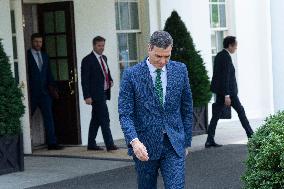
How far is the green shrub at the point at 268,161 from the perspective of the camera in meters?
6.17

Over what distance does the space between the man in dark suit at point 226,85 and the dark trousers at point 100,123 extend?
1712mm

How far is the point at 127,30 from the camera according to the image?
14.2 meters

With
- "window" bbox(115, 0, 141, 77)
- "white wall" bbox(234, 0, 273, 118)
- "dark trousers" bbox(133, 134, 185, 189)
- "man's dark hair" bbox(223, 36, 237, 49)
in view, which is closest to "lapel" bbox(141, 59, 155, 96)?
"dark trousers" bbox(133, 134, 185, 189)

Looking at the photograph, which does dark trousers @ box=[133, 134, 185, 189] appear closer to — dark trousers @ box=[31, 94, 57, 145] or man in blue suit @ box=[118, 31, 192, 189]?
man in blue suit @ box=[118, 31, 192, 189]

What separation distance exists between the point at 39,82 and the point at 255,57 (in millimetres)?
6253

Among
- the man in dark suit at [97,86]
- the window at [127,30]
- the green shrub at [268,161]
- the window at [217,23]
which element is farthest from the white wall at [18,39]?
the green shrub at [268,161]

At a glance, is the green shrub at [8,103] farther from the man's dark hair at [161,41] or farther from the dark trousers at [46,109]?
the man's dark hair at [161,41]

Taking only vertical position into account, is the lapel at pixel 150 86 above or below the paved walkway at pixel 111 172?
above

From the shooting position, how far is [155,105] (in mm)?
5898

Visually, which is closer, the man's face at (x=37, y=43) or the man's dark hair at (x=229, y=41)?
the man's dark hair at (x=229, y=41)

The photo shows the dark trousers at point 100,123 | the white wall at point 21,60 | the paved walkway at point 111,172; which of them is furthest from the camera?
the dark trousers at point 100,123

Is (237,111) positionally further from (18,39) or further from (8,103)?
(8,103)

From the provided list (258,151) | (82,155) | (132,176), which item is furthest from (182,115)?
(82,155)

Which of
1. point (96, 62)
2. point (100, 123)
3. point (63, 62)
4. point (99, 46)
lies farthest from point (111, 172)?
point (63, 62)
